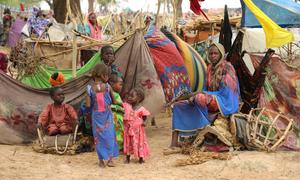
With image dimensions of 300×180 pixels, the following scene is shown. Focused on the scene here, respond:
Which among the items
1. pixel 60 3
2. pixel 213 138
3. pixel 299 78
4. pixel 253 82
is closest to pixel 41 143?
pixel 213 138

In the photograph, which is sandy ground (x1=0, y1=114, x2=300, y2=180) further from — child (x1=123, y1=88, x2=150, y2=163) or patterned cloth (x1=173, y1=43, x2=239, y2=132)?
patterned cloth (x1=173, y1=43, x2=239, y2=132)

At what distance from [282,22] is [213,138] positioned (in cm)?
231

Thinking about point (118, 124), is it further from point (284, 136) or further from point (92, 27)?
point (92, 27)

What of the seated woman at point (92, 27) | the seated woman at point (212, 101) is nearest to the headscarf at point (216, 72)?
the seated woman at point (212, 101)

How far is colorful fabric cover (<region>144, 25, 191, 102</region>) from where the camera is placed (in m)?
6.87

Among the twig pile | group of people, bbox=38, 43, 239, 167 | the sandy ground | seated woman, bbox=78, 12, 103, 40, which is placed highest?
seated woman, bbox=78, 12, 103, 40

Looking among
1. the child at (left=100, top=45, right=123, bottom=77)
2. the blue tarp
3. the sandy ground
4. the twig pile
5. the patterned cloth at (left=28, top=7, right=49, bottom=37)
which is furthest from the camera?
the patterned cloth at (left=28, top=7, right=49, bottom=37)

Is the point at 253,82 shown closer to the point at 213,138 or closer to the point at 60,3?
the point at 213,138

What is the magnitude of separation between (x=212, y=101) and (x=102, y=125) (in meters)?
1.36

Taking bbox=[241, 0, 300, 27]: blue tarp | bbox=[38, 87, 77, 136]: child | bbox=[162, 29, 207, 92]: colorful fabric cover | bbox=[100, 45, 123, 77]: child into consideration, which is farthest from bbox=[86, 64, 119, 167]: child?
bbox=[241, 0, 300, 27]: blue tarp

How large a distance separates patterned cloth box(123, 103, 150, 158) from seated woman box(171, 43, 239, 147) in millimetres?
670

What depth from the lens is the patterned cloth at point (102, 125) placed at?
205 inches

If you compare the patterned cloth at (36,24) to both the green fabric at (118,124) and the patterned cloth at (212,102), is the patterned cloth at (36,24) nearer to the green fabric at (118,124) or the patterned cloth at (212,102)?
the green fabric at (118,124)

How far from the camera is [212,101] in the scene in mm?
5750
